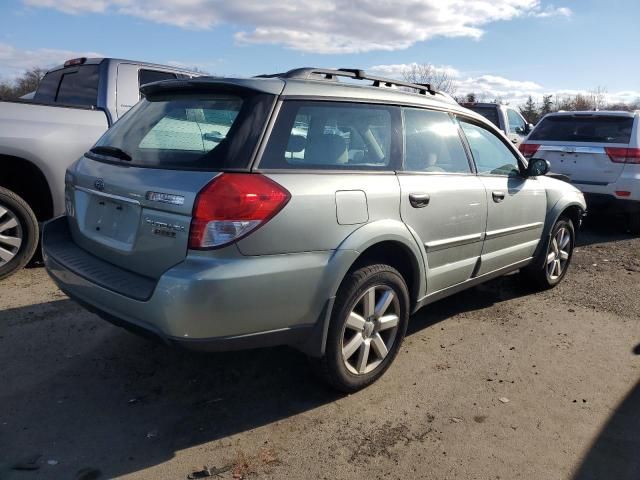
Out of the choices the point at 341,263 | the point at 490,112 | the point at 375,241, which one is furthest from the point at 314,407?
the point at 490,112

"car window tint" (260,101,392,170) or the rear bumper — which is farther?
"car window tint" (260,101,392,170)

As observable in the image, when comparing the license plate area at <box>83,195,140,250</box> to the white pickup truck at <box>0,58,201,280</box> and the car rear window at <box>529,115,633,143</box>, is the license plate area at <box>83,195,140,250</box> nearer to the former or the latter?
the white pickup truck at <box>0,58,201,280</box>

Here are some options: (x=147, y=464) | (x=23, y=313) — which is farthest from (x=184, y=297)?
(x=23, y=313)

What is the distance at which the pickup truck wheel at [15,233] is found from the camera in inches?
184

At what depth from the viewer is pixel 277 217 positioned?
8.52 feet

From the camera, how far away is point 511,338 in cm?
419

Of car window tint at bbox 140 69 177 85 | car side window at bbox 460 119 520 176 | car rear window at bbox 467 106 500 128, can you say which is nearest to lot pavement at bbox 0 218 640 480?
car side window at bbox 460 119 520 176

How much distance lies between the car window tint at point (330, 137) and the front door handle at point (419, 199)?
237 mm

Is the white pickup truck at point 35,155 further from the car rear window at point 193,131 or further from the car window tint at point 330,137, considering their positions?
the car window tint at point 330,137

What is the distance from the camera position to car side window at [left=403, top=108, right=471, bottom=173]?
11.6 feet

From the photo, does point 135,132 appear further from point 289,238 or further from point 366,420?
point 366,420

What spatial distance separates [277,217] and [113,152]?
46.4 inches

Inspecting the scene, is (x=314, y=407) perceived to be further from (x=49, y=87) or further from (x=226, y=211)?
(x=49, y=87)

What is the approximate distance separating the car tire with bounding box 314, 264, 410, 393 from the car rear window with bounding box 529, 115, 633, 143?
594cm
